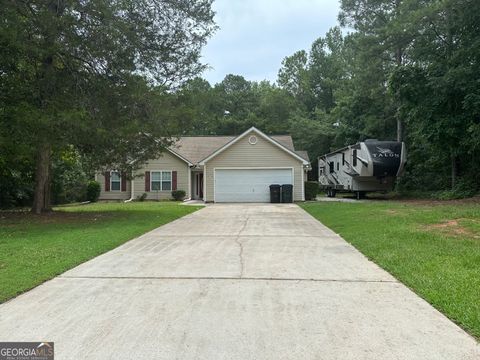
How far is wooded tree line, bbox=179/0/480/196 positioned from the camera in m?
20.0

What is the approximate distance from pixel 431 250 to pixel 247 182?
1811 centimetres

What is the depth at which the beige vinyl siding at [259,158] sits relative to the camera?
25.5m

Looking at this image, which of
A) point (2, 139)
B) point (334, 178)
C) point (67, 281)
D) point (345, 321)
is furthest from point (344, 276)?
point (334, 178)

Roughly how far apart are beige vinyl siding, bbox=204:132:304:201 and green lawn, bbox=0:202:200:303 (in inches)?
399

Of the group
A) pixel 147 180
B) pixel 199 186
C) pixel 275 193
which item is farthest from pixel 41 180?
pixel 199 186

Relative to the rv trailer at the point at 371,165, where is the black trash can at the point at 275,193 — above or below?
below

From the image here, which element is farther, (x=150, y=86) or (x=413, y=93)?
(x=413, y=93)

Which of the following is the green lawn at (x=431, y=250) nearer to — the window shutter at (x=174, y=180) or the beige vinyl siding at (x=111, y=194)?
the window shutter at (x=174, y=180)

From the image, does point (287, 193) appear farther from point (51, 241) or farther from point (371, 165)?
point (51, 241)

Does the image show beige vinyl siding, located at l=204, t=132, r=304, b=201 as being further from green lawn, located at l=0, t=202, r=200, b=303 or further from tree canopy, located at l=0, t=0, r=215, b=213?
green lawn, located at l=0, t=202, r=200, b=303

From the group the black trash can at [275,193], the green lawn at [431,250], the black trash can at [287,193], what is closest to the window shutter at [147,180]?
the black trash can at [275,193]

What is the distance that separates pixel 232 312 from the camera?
466 cm

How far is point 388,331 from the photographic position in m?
4.11

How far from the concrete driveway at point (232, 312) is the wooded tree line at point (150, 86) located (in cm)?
674
